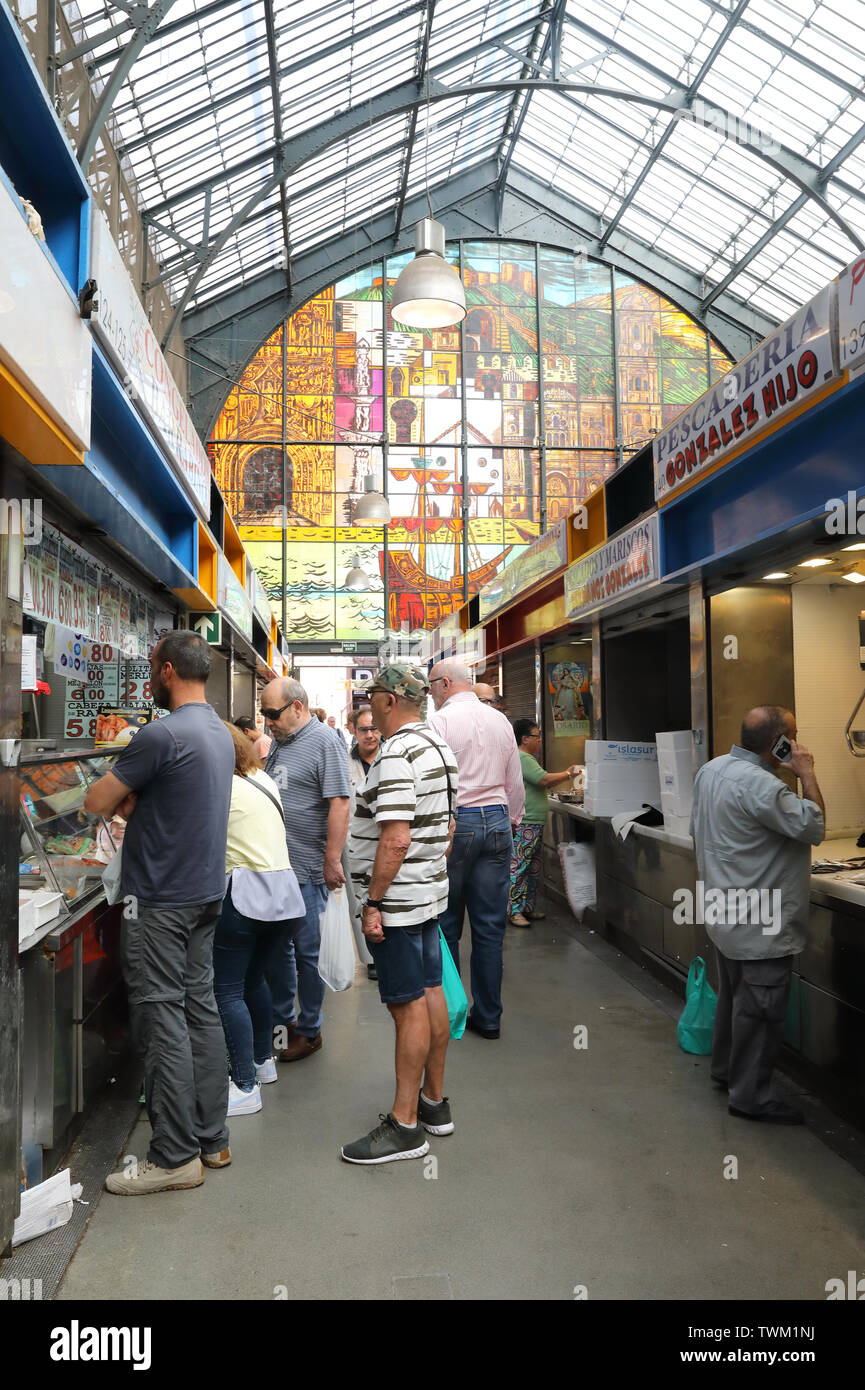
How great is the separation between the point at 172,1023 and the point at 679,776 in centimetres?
326

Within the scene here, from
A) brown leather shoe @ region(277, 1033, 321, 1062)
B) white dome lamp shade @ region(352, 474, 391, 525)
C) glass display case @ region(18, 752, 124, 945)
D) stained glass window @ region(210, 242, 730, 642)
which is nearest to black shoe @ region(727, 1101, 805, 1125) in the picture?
brown leather shoe @ region(277, 1033, 321, 1062)

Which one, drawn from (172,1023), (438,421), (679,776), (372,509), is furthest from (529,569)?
(438,421)

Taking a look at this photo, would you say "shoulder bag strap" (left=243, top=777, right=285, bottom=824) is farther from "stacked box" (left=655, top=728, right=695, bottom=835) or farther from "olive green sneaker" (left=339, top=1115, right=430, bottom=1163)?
"stacked box" (left=655, top=728, right=695, bottom=835)

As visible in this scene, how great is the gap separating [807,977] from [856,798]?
1.37m

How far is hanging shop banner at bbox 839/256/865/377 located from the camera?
312 centimetres

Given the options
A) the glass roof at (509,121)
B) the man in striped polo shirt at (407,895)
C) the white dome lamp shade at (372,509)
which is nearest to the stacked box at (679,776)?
the man in striped polo shirt at (407,895)

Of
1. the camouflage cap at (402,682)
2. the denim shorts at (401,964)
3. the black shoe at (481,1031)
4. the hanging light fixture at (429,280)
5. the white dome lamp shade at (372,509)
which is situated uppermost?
the hanging light fixture at (429,280)

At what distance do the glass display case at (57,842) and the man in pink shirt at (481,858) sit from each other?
1648 millimetres

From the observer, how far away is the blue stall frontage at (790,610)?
3531 millimetres

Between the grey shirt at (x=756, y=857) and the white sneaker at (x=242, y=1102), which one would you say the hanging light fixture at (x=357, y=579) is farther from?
the white sneaker at (x=242, y=1102)

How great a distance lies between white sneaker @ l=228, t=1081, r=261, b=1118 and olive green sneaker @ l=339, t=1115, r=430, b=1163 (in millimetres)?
497

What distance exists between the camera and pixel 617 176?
1820 centimetres

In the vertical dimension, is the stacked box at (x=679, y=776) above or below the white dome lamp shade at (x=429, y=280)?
below
